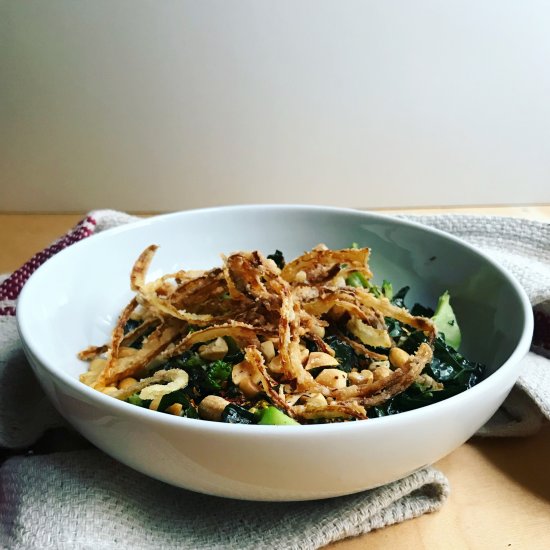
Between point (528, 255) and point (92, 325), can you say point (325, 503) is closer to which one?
point (92, 325)

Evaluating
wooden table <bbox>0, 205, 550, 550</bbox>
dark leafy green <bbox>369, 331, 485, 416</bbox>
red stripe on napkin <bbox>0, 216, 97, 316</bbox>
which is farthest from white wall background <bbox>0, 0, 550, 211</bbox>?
wooden table <bbox>0, 205, 550, 550</bbox>

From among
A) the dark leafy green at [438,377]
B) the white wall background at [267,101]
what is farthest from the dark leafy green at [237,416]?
the white wall background at [267,101]

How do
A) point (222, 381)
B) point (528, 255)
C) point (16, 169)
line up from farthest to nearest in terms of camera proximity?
point (16, 169) → point (528, 255) → point (222, 381)

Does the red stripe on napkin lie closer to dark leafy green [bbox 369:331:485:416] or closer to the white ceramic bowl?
the white ceramic bowl

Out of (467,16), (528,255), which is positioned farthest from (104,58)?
(528,255)

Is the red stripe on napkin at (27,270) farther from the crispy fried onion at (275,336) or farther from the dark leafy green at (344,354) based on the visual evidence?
the dark leafy green at (344,354)

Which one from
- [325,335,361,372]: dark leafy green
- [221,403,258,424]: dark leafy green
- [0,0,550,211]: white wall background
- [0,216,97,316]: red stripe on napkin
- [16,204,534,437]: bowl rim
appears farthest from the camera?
[0,0,550,211]: white wall background

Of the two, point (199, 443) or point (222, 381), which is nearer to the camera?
point (199, 443)
